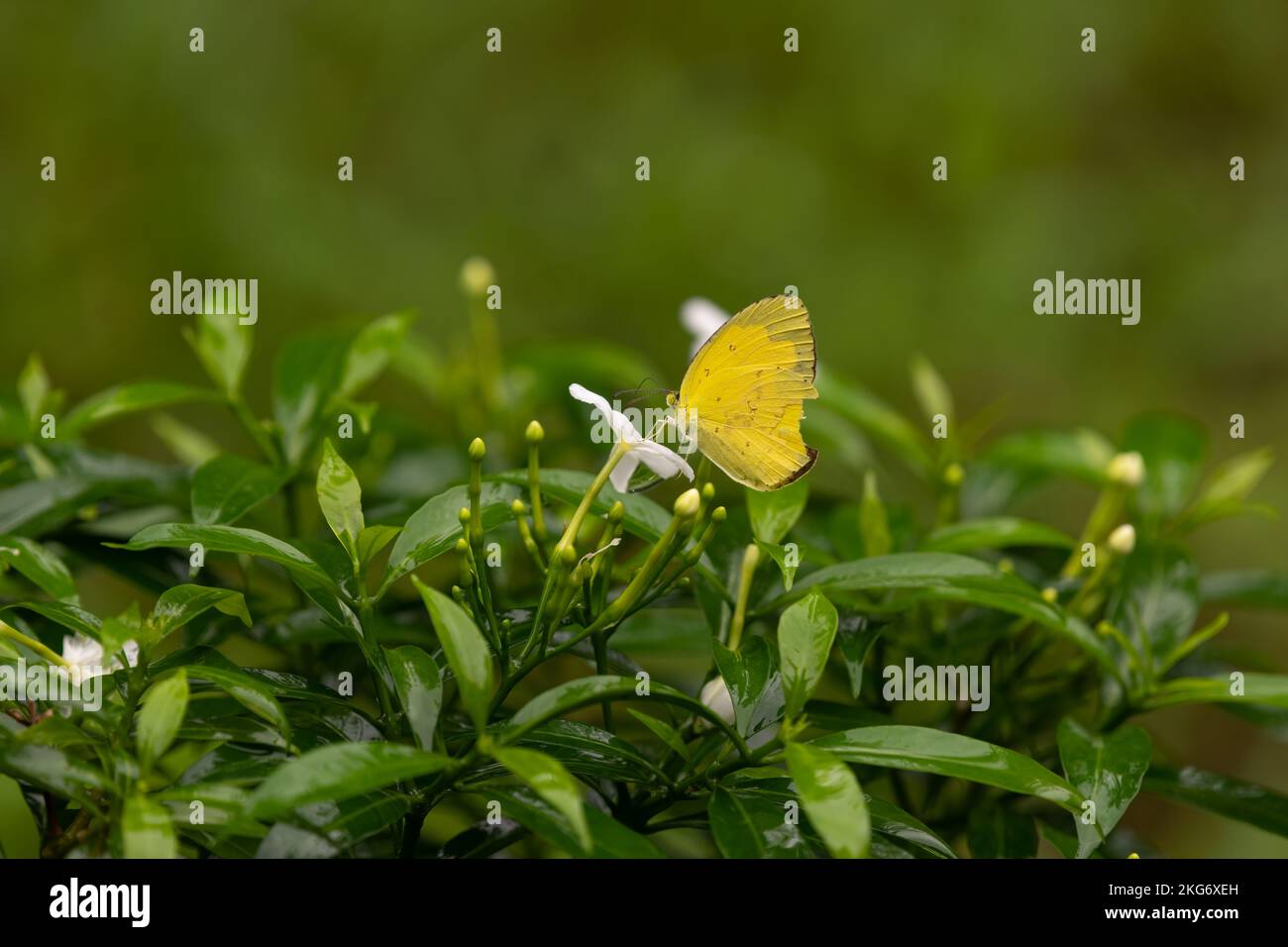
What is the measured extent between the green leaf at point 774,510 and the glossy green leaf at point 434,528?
17cm

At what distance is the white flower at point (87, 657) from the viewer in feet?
2.09

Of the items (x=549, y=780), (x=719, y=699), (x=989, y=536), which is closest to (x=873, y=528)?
(x=989, y=536)

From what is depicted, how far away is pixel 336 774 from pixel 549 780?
0.10 metres

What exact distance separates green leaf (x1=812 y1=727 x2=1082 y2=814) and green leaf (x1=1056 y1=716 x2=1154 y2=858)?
0.03 metres

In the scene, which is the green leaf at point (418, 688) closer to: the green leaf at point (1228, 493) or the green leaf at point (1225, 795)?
the green leaf at point (1225, 795)

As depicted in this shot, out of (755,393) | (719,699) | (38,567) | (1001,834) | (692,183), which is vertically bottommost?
(1001,834)

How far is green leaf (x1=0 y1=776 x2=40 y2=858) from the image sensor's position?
2.03 ft

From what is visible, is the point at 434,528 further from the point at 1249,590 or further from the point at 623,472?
the point at 1249,590

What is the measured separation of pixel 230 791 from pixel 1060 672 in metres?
0.64

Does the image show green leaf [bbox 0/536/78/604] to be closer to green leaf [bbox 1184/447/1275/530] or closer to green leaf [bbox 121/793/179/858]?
green leaf [bbox 121/793/179/858]

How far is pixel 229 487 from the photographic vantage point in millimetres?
803

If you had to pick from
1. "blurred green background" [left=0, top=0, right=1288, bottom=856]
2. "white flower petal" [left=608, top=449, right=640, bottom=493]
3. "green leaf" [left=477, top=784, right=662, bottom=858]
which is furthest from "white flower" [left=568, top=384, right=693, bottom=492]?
"blurred green background" [left=0, top=0, right=1288, bottom=856]

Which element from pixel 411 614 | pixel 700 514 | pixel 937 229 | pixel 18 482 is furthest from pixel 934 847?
pixel 937 229

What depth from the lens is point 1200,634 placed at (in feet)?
2.78
